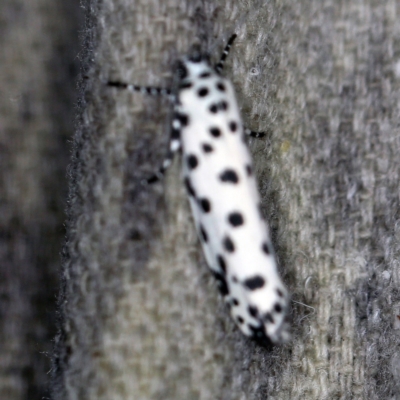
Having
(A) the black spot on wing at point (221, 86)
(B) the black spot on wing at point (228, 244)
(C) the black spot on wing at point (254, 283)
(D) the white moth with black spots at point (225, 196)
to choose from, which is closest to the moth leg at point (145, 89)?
(D) the white moth with black spots at point (225, 196)

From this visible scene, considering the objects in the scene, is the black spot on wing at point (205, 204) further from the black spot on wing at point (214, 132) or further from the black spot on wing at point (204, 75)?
the black spot on wing at point (204, 75)

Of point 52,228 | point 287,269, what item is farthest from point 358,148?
point 52,228

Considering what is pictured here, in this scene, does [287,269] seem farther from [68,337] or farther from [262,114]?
[68,337]

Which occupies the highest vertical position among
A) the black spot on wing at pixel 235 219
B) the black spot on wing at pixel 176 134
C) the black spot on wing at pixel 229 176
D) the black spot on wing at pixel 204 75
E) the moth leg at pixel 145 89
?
the black spot on wing at pixel 204 75

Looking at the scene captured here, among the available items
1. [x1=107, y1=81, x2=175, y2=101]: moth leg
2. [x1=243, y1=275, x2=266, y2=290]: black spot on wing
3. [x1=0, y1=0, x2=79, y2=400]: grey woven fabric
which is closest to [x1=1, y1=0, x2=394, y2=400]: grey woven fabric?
[x1=107, y1=81, x2=175, y2=101]: moth leg

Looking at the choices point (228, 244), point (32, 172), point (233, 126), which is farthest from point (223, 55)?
point (32, 172)
